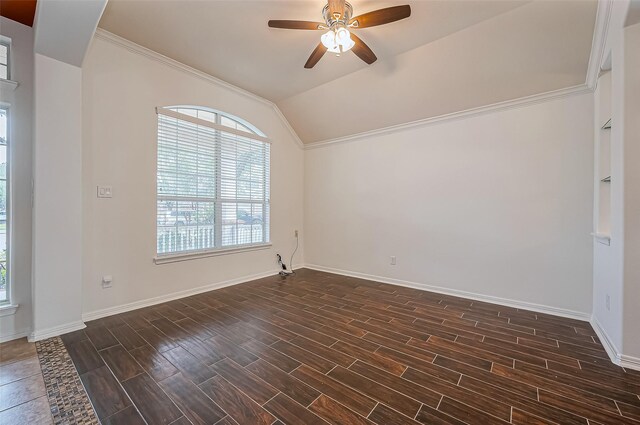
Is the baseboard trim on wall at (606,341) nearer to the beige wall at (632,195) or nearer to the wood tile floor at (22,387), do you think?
the beige wall at (632,195)

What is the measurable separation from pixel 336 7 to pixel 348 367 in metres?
2.81

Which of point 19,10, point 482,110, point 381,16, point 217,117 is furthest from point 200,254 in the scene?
point 482,110

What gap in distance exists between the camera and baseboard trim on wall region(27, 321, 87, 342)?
229cm

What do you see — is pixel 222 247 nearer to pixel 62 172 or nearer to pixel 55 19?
pixel 62 172

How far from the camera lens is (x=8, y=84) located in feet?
7.56

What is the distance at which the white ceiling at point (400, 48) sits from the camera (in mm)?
2461

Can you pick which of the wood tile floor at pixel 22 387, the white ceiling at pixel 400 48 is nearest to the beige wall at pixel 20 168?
the wood tile floor at pixel 22 387

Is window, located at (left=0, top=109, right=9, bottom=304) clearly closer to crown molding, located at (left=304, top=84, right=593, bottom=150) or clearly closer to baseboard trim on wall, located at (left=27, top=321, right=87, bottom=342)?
baseboard trim on wall, located at (left=27, top=321, right=87, bottom=342)

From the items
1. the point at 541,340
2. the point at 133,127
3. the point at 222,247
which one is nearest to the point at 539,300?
the point at 541,340

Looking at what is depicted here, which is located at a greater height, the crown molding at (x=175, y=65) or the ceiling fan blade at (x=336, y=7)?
the crown molding at (x=175, y=65)

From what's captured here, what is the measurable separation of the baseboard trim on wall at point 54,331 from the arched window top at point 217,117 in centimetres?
258

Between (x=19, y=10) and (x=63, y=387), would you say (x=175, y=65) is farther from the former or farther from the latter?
(x=63, y=387)

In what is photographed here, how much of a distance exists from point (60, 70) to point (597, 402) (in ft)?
15.8

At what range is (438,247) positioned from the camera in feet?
12.5
